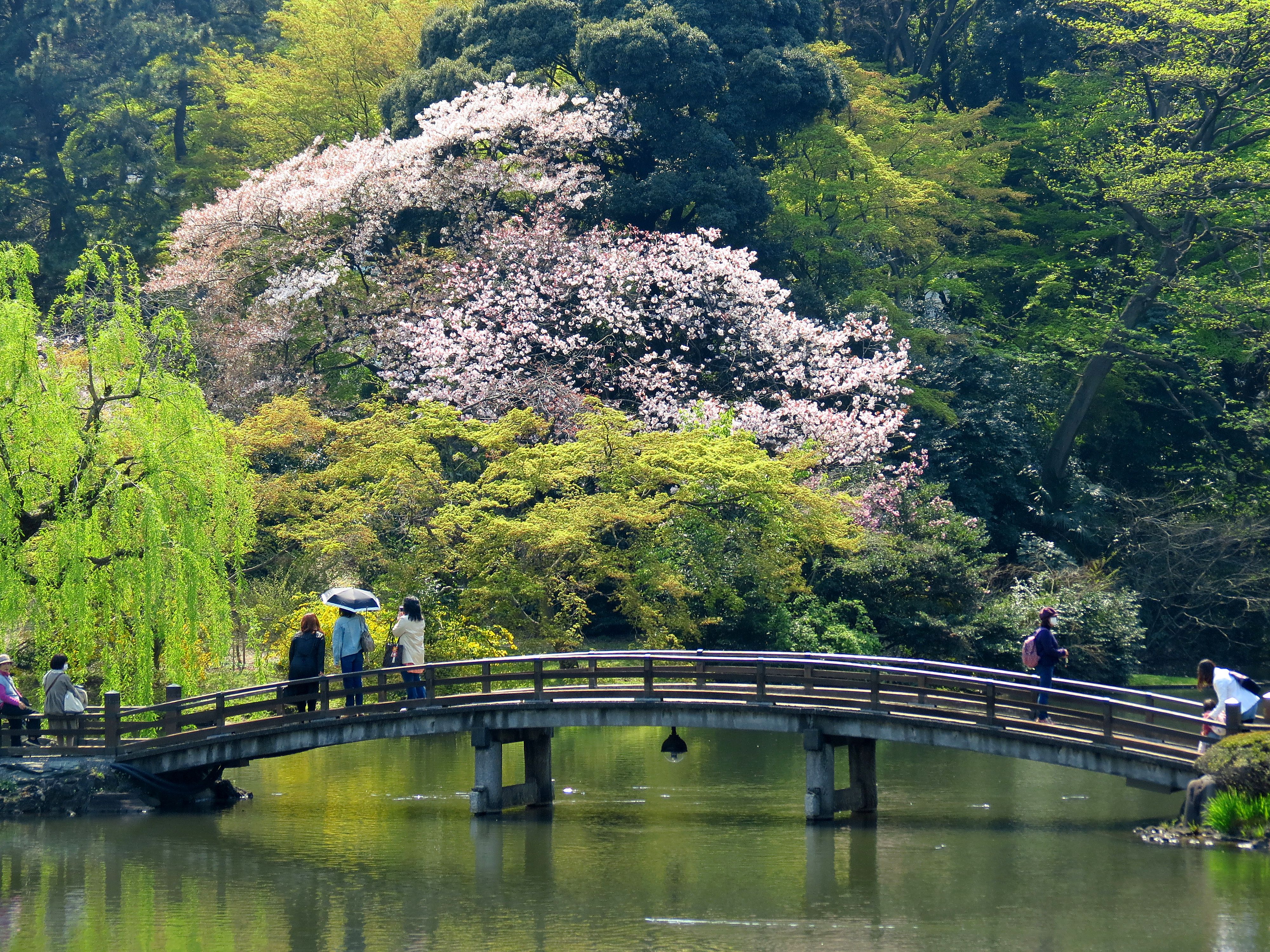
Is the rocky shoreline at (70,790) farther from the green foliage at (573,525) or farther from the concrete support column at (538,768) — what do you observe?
the green foliage at (573,525)

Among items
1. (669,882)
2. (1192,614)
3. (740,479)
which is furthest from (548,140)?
(669,882)

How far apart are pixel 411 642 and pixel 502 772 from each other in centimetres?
254

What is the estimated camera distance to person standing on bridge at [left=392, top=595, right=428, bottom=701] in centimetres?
2053

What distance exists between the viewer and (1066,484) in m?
40.0

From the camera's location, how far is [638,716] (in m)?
20.0

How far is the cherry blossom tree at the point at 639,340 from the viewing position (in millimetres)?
34156

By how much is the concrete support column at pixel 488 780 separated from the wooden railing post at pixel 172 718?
4.04 meters

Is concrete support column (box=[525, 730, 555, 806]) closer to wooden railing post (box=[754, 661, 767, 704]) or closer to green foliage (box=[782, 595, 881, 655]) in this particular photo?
wooden railing post (box=[754, 661, 767, 704])

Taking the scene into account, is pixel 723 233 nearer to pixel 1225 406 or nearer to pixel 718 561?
pixel 718 561

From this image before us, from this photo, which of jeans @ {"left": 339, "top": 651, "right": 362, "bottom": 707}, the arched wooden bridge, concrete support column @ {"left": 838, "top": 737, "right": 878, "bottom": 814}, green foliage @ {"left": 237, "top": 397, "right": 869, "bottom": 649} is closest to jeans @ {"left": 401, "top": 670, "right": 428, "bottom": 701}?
the arched wooden bridge

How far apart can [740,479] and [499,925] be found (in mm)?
15948

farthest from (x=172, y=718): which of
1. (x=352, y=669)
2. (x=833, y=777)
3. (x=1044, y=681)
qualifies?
(x=1044, y=681)

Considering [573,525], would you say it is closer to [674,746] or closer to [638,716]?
[674,746]

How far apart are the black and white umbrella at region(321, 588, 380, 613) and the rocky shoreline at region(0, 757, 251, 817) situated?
363cm
